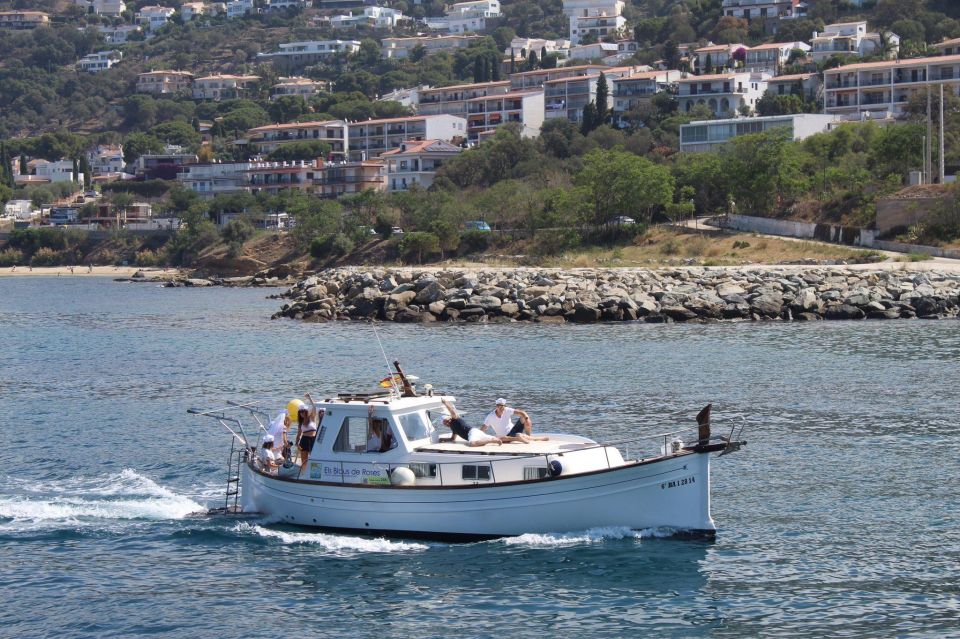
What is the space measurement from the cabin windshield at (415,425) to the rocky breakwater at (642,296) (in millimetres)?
34524

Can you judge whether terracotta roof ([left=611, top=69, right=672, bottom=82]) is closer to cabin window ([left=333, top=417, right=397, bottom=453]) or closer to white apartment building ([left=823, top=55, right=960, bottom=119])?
white apartment building ([left=823, top=55, right=960, bottom=119])

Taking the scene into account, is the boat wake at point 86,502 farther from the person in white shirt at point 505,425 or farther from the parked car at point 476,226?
the parked car at point 476,226

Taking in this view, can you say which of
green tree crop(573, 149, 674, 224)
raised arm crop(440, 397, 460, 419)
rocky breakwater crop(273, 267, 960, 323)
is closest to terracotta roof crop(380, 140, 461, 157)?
green tree crop(573, 149, 674, 224)

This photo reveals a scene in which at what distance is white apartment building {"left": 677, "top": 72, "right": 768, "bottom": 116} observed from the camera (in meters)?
123

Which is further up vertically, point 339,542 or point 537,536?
point 537,536

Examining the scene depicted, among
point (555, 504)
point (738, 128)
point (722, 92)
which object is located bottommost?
point (555, 504)

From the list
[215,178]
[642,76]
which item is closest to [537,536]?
[642,76]

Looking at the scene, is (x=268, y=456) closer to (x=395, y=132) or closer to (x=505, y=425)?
(x=505, y=425)

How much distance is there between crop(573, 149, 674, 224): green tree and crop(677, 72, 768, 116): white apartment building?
40.8 m

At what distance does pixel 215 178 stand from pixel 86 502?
125436 millimetres

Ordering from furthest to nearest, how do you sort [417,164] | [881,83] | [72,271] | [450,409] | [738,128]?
[72,271] < [417,164] < [881,83] < [738,128] < [450,409]

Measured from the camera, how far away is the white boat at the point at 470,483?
20812 millimetres

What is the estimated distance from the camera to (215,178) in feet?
482

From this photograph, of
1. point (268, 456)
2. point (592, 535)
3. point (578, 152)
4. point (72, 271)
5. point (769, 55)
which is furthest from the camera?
point (769, 55)
